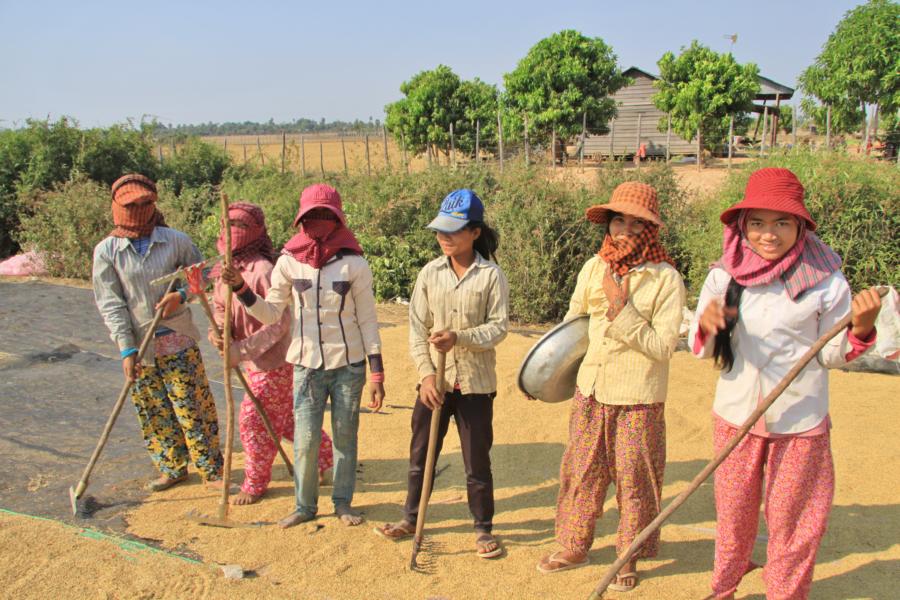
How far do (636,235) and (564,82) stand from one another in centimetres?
1897

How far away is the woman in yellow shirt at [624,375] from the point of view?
116 inches

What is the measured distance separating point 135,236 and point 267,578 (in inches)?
A: 80.3

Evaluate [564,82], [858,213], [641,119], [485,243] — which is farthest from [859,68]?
[485,243]

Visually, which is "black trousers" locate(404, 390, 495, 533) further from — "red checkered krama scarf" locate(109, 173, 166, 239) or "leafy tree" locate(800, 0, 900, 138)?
"leafy tree" locate(800, 0, 900, 138)

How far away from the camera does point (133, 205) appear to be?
392 centimetres

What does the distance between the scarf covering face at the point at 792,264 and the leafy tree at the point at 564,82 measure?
18645mm

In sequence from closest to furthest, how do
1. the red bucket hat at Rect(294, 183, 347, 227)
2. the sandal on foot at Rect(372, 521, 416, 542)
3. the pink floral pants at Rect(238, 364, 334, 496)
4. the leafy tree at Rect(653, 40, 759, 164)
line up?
→ the red bucket hat at Rect(294, 183, 347, 227), the sandal on foot at Rect(372, 521, 416, 542), the pink floral pants at Rect(238, 364, 334, 496), the leafy tree at Rect(653, 40, 759, 164)

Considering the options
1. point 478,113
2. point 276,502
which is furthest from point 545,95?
point 276,502

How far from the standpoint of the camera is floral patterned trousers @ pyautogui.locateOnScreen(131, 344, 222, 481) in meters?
4.11

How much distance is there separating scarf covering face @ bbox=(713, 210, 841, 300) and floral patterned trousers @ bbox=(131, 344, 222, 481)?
3057 mm

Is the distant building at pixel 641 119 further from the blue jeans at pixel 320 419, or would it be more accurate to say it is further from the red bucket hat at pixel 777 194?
the red bucket hat at pixel 777 194

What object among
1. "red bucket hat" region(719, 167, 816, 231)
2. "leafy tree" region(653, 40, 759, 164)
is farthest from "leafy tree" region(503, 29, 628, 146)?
"red bucket hat" region(719, 167, 816, 231)

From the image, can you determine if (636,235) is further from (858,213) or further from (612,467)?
(858,213)

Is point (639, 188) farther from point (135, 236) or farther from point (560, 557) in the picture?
point (135, 236)
